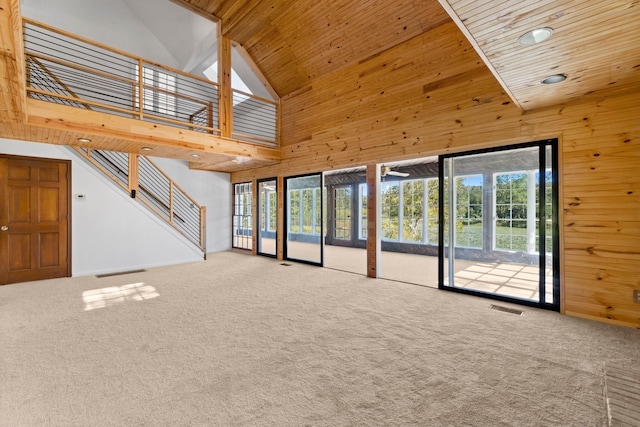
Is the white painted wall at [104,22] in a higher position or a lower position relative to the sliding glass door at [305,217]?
higher

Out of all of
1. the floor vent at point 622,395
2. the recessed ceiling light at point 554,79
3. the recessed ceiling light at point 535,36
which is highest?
the recessed ceiling light at point 554,79

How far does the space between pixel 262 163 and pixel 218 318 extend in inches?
176

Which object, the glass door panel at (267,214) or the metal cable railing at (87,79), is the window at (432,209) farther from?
the metal cable railing at (87,79)

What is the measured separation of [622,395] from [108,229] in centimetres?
716

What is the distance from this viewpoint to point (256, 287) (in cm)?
436

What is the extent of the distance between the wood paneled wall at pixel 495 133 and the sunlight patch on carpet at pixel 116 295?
12.1 ft

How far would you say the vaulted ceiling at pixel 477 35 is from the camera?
1.80 m

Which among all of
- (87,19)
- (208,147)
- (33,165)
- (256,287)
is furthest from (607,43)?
(87,19)

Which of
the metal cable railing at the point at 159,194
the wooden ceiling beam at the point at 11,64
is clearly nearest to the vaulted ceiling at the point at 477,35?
Answer: the wooden ceiling beam at the point at 11,64

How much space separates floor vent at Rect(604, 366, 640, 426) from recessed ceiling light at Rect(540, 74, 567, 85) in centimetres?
247

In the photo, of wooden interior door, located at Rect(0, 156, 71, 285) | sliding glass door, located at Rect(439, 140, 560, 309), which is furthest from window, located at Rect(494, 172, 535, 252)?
wooden interior door, located at Rect(0, 156, 71, 285)

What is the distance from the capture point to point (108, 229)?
5523 millimetres

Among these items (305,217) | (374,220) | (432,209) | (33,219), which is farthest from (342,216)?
(33,219)

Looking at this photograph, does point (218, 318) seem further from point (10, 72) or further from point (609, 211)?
point (609, 211)
